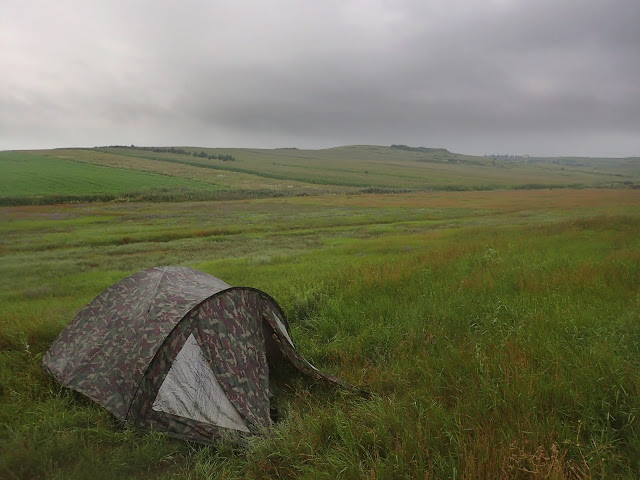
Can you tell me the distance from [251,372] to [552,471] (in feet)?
13.8

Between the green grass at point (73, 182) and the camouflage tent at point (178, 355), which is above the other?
the green grass at point (73, 182)

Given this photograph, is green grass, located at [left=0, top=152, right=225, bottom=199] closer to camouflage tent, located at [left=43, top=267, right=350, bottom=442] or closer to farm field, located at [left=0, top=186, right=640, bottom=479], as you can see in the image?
farm field, located at [left=0, top=186, right=640, bottom=479]

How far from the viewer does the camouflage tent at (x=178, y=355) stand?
17.7 feet

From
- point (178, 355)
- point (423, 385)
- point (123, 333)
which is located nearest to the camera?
point (423, 385)

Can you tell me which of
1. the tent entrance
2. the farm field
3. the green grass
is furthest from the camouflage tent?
the green grass

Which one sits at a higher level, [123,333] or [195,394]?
[123,333]

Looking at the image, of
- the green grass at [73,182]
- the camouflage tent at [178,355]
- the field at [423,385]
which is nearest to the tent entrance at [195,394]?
the camouflage tent at [178,355]

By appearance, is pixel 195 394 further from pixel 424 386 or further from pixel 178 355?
pixel 424 386

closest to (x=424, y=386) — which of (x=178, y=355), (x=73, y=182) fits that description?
(x=178, y=355)

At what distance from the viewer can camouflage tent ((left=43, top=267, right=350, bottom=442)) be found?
5.40 meters

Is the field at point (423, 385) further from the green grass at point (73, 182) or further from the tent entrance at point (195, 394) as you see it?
the green grass at point (73, 182)

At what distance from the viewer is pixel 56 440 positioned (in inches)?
188

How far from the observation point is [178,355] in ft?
18.5

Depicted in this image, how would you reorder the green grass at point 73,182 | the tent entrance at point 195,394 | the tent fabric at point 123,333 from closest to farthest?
the tent entrance at point 195,394, the tent fabric at point 123,333, the green grass at point 73,182
